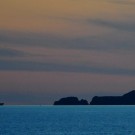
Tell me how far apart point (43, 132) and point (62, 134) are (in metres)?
6.63

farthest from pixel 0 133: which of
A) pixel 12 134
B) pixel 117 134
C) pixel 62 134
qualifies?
pixel 117 134

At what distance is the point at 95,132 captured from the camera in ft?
404

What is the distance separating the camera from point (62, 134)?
390 ft

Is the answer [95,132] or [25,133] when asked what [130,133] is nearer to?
[95,132]

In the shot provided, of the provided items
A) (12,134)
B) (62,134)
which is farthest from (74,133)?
(12,134)

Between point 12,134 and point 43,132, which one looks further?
point 43,132

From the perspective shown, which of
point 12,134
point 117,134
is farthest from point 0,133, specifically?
point 117,134

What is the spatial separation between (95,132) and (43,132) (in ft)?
31.2

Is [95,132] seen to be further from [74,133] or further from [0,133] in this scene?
[0,133]

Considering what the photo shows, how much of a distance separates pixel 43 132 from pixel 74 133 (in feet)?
21.4

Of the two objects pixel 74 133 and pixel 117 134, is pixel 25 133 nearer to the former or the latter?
pixel 74 133

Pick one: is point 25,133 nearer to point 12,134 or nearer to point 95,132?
point 12,134

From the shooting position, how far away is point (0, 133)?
11825 centimetres

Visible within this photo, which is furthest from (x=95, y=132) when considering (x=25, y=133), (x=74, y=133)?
(x=25, y=133)
